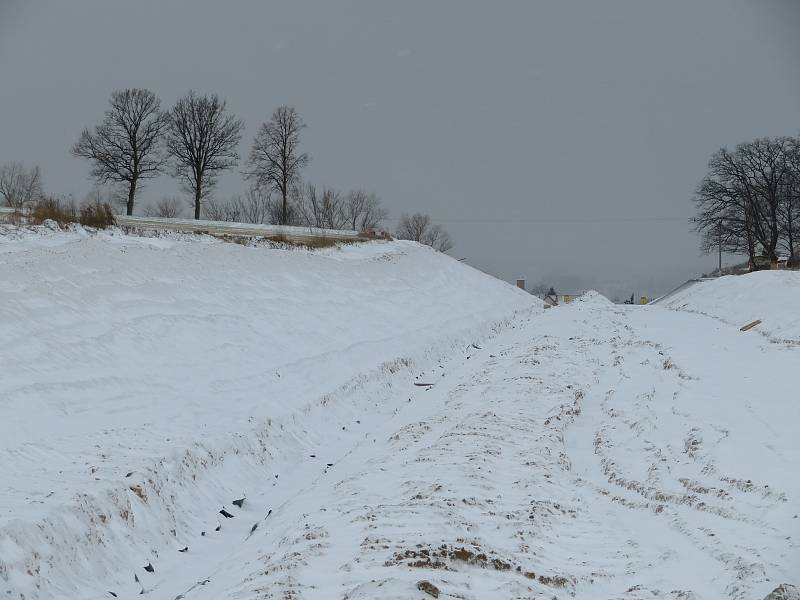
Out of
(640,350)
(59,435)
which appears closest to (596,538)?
(59,435)

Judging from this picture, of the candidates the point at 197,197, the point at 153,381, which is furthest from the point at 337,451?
the point at 197,197

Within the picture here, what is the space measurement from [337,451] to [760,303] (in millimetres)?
22860

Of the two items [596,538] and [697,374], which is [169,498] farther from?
[697,374]

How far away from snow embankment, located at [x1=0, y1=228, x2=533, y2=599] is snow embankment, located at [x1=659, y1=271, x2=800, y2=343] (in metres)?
10.4

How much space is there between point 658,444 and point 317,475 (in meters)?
4.87

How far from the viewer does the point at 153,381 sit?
10.9 m

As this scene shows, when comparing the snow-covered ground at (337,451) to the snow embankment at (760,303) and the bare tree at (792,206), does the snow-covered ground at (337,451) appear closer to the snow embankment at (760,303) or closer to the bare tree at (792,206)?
the snow embankment at (760,303)

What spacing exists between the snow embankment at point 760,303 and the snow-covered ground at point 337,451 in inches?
107

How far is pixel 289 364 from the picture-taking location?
46.4ft

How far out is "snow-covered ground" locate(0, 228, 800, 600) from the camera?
17.8 feet

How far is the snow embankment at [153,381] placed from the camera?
645 centimetres

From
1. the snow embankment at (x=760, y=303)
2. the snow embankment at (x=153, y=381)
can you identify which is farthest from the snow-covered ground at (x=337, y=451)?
the snow embankment at (x=760, y=303)

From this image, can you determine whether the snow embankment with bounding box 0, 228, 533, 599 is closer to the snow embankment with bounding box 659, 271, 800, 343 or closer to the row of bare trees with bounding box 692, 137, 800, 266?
the snow embankment with bounding box 659, 271, 800, 343

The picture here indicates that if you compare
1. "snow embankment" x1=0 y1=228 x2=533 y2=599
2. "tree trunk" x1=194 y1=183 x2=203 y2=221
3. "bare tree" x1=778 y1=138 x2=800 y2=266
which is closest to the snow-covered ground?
"snow embankment" x1=0 y1=228 x2=533 y2=599
